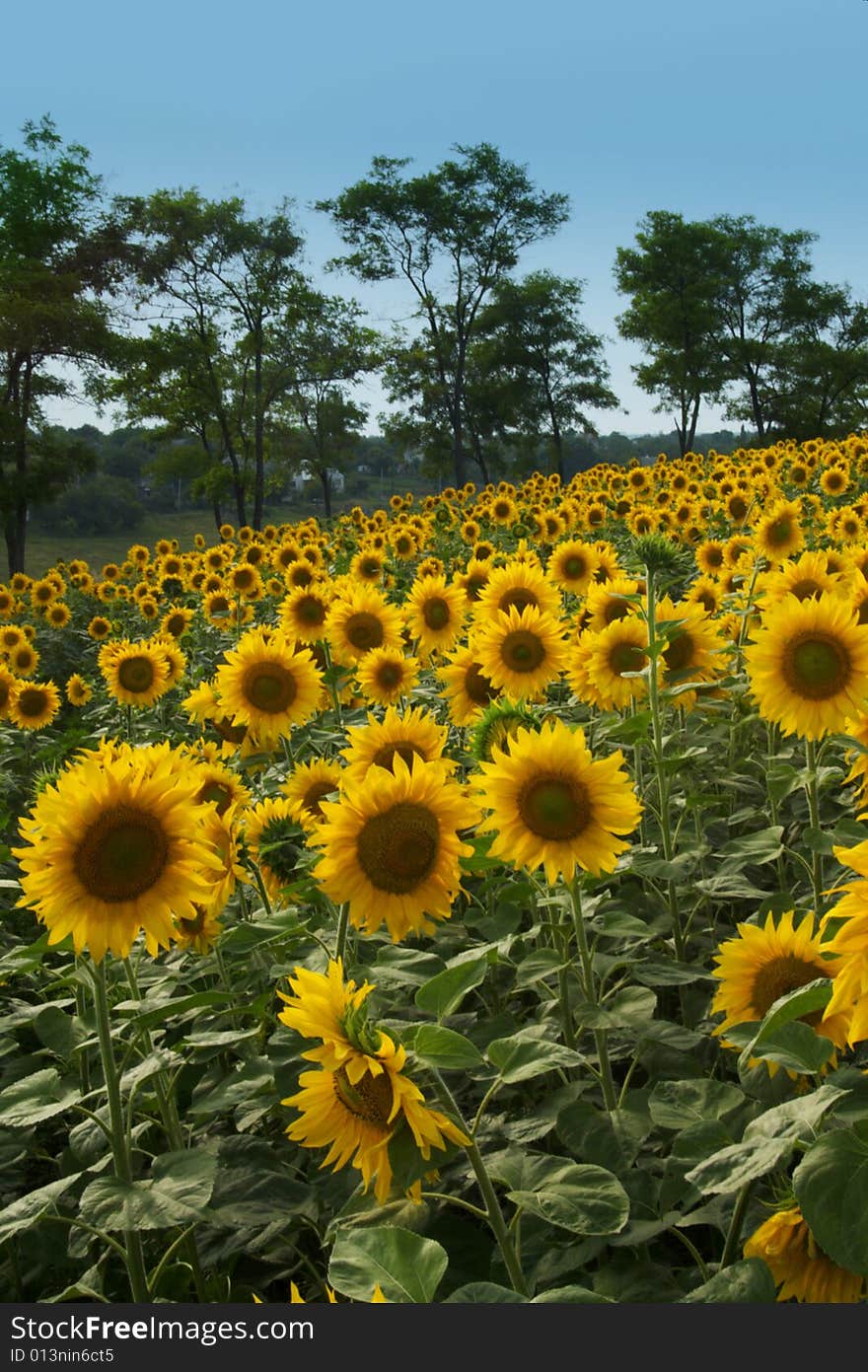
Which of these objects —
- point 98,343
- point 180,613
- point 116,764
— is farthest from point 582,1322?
point 98,343

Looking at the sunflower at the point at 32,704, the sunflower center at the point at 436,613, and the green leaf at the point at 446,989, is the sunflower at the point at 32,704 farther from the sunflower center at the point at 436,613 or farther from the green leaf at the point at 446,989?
the green leaf at the point at 446,989

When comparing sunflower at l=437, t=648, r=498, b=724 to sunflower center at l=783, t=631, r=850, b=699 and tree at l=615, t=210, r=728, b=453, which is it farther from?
tree at l=615, t=210, r=728, b=453

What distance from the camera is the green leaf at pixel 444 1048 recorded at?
1.35 meters

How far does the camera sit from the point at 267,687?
395 centimetres

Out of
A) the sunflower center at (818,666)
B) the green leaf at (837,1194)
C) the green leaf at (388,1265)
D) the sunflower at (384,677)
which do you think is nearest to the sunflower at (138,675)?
the sunflower at (384,677)

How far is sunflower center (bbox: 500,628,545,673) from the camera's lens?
366 cm

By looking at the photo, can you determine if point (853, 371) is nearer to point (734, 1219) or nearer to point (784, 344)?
point (784, 344)

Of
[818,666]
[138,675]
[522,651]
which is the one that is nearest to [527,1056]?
[818,666]

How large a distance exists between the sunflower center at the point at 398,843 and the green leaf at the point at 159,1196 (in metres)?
0.63

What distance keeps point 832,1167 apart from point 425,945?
6.99 feet

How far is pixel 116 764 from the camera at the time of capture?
1.98 m

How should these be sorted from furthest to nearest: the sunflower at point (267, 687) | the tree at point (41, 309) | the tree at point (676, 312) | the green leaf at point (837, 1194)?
the tree at point (676, 312), the tree at point (41, 309), the sunflower at point (267, 687), the green leaf at point (837, 1194)

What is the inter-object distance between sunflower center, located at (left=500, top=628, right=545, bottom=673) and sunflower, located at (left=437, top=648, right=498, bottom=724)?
0.51 feet

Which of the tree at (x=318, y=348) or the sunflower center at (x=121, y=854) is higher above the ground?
the tree at (x=318, y=348)
